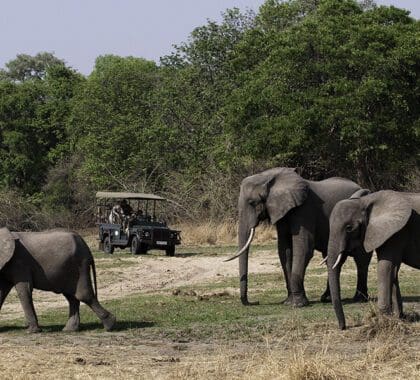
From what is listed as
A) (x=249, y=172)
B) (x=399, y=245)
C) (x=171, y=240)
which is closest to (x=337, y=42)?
(x=249, y=172)

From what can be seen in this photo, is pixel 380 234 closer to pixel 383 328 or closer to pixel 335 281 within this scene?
pixel 335 281

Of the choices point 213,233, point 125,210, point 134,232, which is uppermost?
point 125,210

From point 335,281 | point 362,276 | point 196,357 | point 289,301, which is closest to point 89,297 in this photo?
point 196,357

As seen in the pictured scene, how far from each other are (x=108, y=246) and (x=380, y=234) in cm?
2118

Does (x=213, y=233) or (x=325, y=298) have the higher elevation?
(x=213, y=233)

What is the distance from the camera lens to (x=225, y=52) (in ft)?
155

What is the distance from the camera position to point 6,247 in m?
14.6

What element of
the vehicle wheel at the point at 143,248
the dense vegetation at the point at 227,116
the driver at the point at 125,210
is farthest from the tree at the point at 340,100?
the vehicle wheel at the point at 143,248

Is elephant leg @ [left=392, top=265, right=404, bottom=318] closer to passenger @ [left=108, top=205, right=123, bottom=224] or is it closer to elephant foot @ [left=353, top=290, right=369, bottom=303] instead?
elephant foot @ [left=353, top=290, right=369, bottom=303]

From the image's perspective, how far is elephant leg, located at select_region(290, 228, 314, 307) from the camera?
56.6 feet

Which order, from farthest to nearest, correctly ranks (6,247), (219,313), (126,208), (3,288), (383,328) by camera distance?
(126,208) < (219,313) < (3,288) < (6,247) < (383,328)

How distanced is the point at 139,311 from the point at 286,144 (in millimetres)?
20548

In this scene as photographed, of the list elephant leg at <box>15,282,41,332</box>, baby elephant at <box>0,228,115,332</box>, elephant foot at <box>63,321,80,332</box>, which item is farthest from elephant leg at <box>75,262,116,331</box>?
elephant leg at <box>15,282,41,332</box>

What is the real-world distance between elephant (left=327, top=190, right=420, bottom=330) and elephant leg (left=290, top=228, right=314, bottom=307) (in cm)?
319
